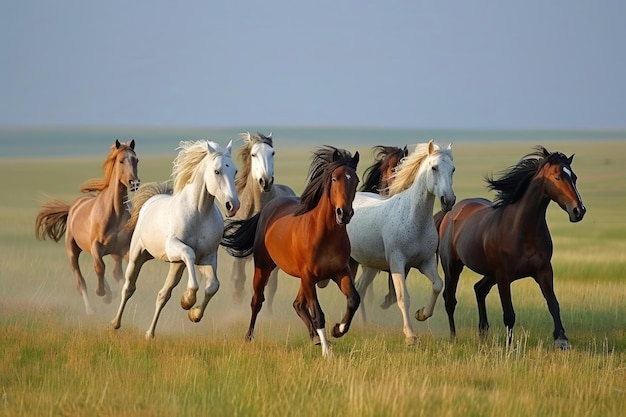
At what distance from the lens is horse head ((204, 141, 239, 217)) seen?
10.9 meters

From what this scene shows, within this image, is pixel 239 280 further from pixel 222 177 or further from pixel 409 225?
→ pixel 222 177

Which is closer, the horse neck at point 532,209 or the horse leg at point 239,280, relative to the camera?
the horse neck at point 532,209

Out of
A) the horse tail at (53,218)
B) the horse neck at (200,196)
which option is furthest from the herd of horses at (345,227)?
the horse tail at (53,218)

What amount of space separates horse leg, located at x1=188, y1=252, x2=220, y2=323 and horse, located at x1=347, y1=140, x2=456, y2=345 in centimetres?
176

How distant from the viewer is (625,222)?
34281 mm

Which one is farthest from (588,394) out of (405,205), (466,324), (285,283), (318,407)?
(285,283)

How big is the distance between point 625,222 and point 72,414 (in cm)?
2868

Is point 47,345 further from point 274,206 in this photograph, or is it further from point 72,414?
point 72,414

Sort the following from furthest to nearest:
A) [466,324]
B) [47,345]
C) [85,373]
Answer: [466,324]
[47,345]
[85,373]

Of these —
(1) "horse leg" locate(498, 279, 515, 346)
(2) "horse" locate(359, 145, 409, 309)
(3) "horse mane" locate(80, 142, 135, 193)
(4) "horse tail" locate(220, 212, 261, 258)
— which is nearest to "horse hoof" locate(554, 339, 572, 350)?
(1) "horse leg" locate(498, 279, 515, 346)

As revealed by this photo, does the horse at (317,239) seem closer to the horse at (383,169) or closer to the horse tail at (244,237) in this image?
the horse tail at (244,237)

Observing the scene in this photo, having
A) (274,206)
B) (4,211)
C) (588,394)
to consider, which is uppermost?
(274,206)

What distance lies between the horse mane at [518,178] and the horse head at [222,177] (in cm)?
286

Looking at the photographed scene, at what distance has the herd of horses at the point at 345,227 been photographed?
→ 10633 mm
